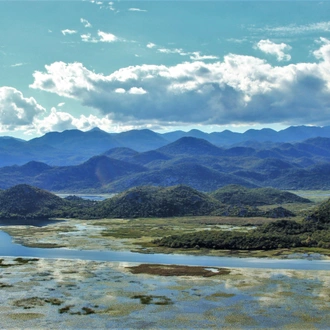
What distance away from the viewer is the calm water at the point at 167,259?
117250 millimetres

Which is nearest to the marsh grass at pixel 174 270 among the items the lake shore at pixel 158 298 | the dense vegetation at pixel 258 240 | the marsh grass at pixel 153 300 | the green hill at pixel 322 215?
the lake shore at pixel 158 298

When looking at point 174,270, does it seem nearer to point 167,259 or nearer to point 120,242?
point 167,259

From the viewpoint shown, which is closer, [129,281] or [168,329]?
[168,329]

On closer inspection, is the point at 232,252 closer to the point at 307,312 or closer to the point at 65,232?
the point at 307,312

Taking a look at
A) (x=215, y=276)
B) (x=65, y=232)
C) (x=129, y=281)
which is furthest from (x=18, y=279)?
(x=65, y=232)

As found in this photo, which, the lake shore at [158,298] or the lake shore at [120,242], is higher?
the lake shore at [120,242]

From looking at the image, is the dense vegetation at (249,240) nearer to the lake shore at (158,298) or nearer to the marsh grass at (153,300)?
the lake shore at (158,298)

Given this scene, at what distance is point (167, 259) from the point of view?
127 meters

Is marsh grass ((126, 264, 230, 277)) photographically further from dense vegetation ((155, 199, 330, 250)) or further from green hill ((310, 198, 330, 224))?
green hill ((310, 198, 330, 224))

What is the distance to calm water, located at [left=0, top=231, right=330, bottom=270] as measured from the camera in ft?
385

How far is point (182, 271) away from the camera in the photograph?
10844 centimetres

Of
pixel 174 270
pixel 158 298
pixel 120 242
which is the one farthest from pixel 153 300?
pixel 120 242

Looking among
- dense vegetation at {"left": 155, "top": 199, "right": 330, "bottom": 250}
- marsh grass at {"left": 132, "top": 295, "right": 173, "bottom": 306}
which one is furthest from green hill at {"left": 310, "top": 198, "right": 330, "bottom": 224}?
marsh grass at {"left": 132, "top": 295, "right": 173, "bottom": 306}

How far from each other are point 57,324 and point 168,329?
17647 millimetres
